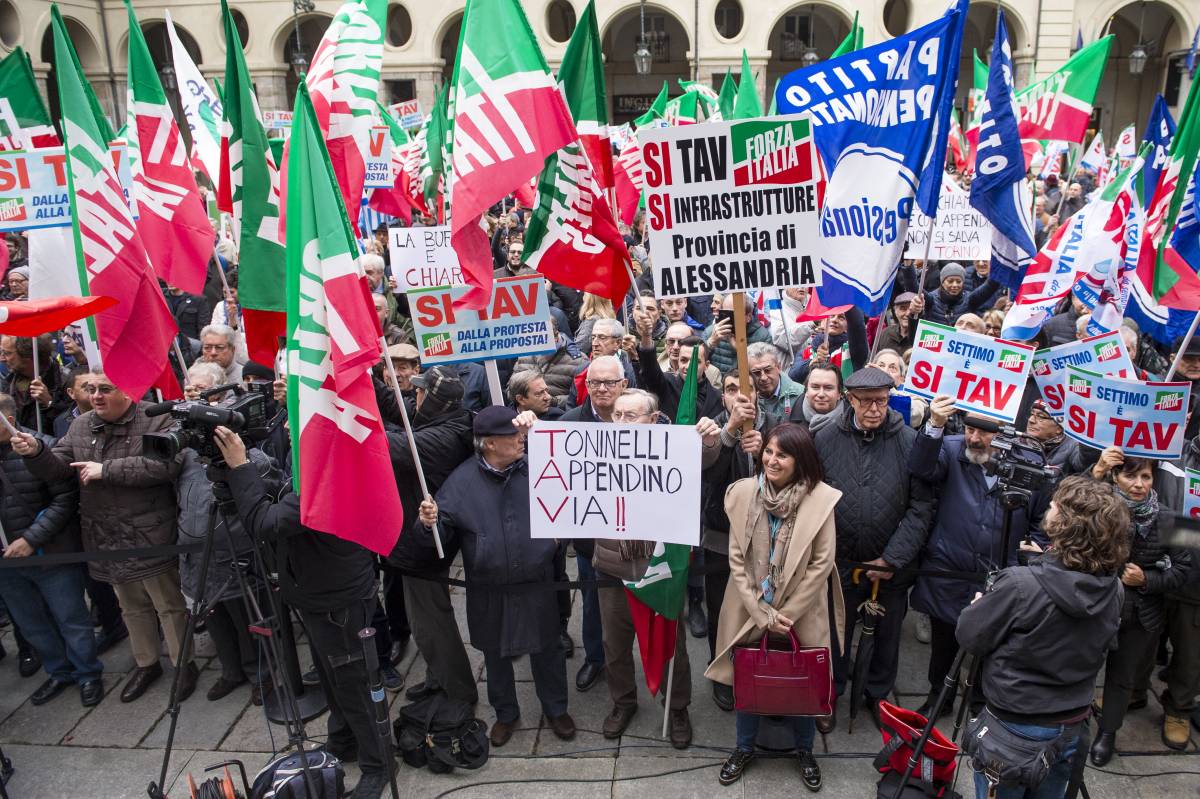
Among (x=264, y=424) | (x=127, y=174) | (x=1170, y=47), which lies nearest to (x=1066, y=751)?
(x=264, y=424)

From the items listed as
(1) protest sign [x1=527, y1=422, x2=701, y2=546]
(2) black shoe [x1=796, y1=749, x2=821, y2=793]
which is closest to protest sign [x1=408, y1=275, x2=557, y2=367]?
(1) protest sign [x1=527, y1=422, x2=701, y2=546]

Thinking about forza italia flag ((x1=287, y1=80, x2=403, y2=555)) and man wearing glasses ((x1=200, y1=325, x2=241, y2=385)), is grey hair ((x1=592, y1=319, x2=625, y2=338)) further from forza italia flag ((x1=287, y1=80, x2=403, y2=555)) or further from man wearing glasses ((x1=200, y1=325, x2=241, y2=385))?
man wearing glasses ((x1=200, y1=325, x2=241, y2=385))

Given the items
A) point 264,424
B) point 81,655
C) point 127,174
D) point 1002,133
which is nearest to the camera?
point 264,424

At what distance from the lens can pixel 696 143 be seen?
3961mm

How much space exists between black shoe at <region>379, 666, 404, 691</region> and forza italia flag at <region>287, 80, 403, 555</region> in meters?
1.94

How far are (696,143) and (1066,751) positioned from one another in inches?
118

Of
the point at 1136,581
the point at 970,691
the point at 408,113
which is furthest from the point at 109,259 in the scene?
the point at 408,113

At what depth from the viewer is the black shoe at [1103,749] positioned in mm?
4352

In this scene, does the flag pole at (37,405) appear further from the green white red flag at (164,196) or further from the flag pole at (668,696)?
the flag pole at (668,696)

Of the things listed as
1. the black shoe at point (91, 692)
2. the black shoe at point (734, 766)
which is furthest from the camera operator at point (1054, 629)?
the black shoe at point (91, 692)

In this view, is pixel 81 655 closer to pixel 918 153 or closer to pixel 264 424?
pixel 264 424

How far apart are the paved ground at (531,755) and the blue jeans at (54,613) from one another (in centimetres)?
23

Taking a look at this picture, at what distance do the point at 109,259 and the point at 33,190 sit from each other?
126cm

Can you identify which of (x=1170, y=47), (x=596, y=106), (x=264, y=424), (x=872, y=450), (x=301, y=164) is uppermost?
(x=1170, y=47)
